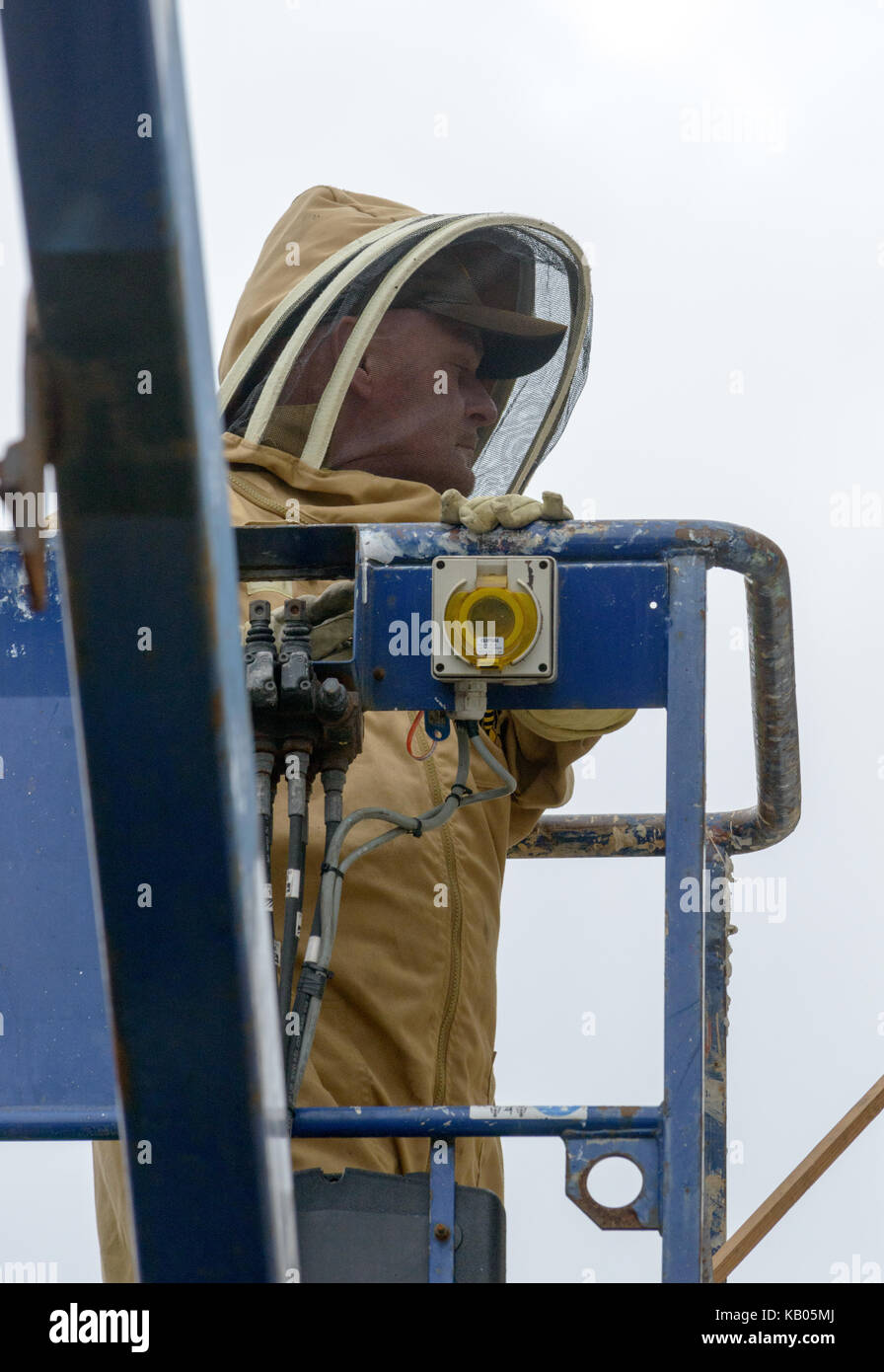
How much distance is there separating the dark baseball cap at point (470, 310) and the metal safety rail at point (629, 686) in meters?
1.12

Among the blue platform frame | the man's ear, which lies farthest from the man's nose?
the blue platform frame

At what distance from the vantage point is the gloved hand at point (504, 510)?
2.01 meters

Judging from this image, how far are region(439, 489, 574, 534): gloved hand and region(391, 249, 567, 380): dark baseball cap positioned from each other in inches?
45.2

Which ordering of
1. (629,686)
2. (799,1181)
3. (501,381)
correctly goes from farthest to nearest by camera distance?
(501,381) → (799,1181) → (629,686)

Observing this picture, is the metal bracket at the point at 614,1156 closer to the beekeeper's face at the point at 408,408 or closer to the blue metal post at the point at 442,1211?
the blue metal post at the point at 442,1211

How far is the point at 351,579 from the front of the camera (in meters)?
2.16

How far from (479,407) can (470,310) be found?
18 centimetres

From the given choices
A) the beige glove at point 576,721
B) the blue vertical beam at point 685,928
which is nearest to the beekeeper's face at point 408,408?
the beige glove at point 576,721

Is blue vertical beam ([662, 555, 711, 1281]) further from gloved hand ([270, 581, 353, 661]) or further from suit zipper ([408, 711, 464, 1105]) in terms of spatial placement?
suit zipper ([408, 711, 464, 1105])

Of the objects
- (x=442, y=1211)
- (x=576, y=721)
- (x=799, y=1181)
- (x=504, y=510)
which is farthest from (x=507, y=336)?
(x=442, y=1211)

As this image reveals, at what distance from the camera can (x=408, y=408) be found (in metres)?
3.09

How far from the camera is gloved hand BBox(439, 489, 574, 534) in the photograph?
2.01 m

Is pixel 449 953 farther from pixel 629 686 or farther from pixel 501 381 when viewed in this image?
pixel 501 381

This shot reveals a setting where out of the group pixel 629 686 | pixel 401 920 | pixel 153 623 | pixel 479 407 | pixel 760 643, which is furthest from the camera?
pixel 479 407
